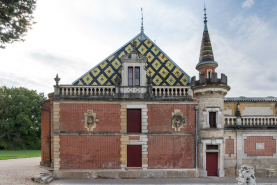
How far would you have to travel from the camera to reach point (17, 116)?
41.4 m

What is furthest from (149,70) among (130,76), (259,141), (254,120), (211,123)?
(259,141)

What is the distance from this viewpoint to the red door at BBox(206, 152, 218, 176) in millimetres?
15344

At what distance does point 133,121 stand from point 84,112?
3.83m

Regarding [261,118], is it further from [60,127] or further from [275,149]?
[60,127]

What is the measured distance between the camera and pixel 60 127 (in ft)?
49.3

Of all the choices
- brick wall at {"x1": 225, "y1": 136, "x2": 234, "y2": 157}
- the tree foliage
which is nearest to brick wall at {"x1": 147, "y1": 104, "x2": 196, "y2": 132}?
brick wall at {"x1": 225, "y1": 136, "x2": 234, "y2": 157}

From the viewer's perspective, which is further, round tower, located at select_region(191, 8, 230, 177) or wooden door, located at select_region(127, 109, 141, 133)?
wooden door, located at select_region(127, 109, 141, 133)

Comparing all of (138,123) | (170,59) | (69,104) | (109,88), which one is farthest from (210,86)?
(69,104)

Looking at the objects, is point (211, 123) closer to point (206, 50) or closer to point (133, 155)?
point (206, 50)

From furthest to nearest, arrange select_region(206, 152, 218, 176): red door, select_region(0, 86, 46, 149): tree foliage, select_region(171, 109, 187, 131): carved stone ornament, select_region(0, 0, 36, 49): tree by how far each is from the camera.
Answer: select_region(0, 86, 46, 149): tree foliage < select_region(171, 109, 187, 131): carved stone ornament < select_region(206, 152, 218, 176): red door < select_region(0, 0, 36, 49): tree

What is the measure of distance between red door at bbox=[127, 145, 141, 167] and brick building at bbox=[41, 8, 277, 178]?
0.24 feet

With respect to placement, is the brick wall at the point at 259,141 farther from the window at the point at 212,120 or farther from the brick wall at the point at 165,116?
the brick wall at the point at 165,116

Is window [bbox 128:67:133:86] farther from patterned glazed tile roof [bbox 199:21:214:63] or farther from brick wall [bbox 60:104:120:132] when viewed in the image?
patterned glazed tile roof [bbox 199:21:214:63]

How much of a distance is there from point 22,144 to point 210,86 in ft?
143
